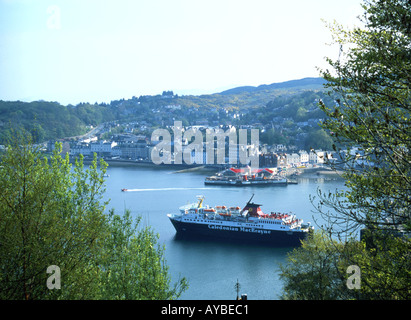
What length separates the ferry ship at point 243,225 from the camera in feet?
22.8

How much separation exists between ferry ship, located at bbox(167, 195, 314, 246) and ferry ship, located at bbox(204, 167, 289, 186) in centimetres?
542

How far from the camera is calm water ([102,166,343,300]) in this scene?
4.90 m

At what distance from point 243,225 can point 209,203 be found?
261 centimetres

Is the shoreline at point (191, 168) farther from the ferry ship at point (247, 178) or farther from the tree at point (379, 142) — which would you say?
the tree at point (379, 142)

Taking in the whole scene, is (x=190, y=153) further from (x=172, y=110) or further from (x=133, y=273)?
(x=172, y=110)

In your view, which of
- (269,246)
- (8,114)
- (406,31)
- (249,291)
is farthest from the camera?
(8,114)

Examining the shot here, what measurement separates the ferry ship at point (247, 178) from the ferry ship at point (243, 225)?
17.8 feet

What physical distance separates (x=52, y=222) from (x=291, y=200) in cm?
895

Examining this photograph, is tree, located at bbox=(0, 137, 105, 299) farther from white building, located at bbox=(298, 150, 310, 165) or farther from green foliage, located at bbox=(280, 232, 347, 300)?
white building, located at bbox=(298, 150, 310, 165)

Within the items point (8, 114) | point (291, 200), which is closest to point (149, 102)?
point (8, 114)

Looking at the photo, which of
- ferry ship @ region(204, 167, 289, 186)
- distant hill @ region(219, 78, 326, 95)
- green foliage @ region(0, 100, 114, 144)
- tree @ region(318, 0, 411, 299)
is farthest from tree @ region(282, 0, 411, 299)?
distant hill @ region(219, 78, 326, 95)

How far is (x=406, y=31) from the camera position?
4.33 feet

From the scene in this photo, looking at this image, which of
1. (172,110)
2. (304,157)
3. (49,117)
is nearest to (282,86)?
(172,110)

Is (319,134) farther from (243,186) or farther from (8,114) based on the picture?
(8,114)
